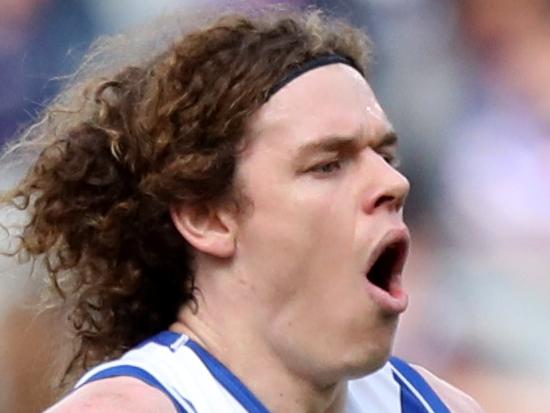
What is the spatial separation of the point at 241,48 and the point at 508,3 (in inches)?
71.8

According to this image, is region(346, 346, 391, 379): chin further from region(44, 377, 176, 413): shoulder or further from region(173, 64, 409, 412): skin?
region(44, 377, 176, 413): shoulder

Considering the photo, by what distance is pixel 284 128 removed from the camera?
179cm

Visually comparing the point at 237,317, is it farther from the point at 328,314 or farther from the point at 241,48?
the point at 241,48

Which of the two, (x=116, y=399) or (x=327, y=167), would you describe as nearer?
(x=116, y=399)

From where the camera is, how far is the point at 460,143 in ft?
11.3

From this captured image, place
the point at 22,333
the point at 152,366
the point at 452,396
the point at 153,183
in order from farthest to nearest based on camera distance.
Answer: the point at 22,333, the point at 452,396, the point at 153,183, the point at 152,366

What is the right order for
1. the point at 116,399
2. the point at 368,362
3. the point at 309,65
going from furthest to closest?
the point at 309,65, the point at 368,362, the point at 116,399

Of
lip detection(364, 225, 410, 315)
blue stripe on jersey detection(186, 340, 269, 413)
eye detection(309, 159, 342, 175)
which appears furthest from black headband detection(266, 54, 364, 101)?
blue stripe on jersey detection(186, 340, 269, 413)

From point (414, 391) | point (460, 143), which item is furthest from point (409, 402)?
point (460, 143)

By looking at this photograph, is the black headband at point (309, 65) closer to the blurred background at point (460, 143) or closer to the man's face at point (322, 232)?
the man's face at point (322, 232)

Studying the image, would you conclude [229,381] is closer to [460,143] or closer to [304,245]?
[304,245]

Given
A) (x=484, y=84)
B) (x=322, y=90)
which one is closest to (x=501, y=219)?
(x=484, y=84)

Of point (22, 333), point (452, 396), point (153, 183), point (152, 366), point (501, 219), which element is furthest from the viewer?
point (501, 219)

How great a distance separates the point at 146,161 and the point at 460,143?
5.57ft
